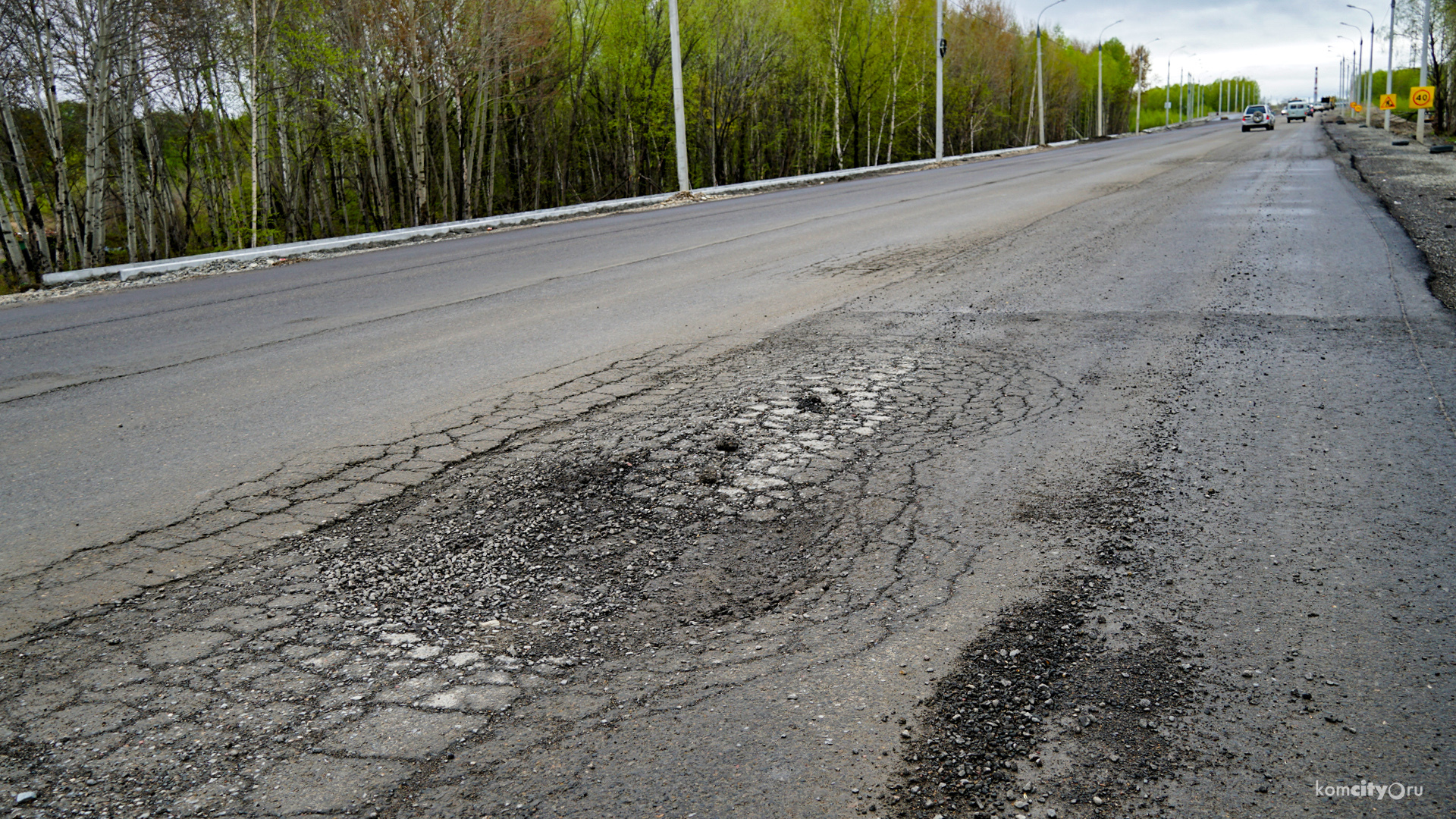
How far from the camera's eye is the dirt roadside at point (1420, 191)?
9227 mm

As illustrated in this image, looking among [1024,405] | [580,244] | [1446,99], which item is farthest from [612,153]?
[1446,99]

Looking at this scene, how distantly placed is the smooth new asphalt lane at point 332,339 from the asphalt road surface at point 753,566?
56 millimetres

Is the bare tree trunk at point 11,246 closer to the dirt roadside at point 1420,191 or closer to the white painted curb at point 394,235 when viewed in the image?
the white painted curb at point 394,235

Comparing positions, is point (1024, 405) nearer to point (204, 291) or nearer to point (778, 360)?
point (778, 360)

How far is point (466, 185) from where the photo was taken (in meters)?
29.1

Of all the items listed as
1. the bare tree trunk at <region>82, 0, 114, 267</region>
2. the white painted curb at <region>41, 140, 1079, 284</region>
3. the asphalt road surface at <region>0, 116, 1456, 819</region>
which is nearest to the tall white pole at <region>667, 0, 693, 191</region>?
the white painted curb at <region>41, 140, 1079, 284</region>

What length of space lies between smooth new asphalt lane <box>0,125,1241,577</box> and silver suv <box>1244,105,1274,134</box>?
6163 centimetres

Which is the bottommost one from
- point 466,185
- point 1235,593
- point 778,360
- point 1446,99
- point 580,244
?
point 1235,593

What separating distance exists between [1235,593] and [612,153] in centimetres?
4594

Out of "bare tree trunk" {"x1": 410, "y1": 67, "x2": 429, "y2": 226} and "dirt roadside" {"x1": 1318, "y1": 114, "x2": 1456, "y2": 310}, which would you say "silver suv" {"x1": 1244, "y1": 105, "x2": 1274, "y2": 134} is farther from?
"bare tree trunk" {"x1": 410, "y1": 67, "x2": 429, "y2": 226}

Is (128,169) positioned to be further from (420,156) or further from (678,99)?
(678,99)

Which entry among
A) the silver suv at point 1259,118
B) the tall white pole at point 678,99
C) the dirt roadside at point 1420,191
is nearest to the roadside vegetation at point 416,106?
the tall white pole at point 678,99

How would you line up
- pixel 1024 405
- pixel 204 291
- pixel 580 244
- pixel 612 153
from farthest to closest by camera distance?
pixel 612 153, pixel 580 244, pixel 204 291, pixel 1024 405

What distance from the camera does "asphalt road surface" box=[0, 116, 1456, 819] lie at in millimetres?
2291
